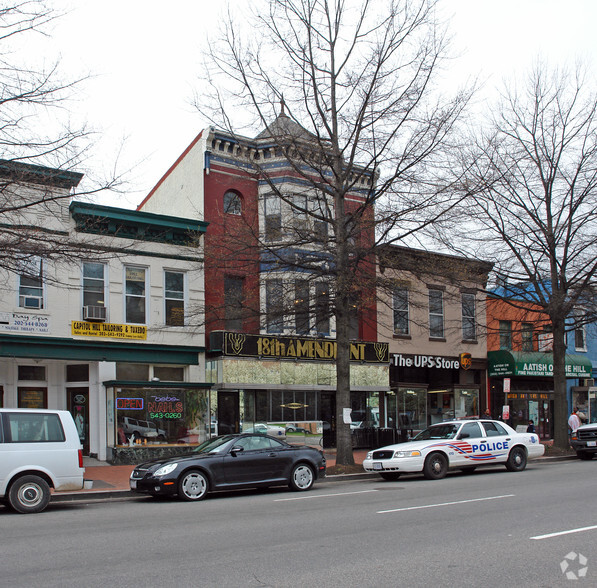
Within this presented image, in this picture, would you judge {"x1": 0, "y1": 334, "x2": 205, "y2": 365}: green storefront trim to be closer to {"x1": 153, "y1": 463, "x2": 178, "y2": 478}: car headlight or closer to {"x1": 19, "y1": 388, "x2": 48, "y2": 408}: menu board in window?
{"x1": 19, "y1": 388, "x2": 48, "y2": 408}: menu board in window

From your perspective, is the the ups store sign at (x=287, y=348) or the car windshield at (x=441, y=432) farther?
the the ups store sign at (x=287, y=348)

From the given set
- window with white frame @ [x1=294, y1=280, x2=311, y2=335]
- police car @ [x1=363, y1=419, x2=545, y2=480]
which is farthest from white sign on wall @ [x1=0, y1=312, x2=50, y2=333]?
police car @ [x1=363, y1=419, x2=545, y2=480]

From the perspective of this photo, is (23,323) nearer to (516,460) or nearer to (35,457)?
(35,457)

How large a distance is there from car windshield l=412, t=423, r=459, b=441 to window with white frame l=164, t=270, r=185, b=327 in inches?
337

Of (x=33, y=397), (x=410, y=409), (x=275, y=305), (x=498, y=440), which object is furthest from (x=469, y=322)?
(x=33, y=397)

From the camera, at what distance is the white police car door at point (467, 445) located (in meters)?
17.7

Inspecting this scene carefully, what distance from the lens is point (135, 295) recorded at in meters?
22.4

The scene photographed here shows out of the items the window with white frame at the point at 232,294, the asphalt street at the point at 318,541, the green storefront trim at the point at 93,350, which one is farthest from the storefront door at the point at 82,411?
the asphalt street at the point at 318,541

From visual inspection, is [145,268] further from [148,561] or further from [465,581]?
[465,581]

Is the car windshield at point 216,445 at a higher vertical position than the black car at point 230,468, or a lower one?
higher

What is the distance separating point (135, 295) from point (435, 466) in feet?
34.8

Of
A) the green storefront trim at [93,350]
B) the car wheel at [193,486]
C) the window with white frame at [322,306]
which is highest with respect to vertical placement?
the window with white frame at [322,306]

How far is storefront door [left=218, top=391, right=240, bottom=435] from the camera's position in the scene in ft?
78.2

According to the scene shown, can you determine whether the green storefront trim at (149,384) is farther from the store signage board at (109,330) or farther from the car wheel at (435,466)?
the car wheel at (435,466)
